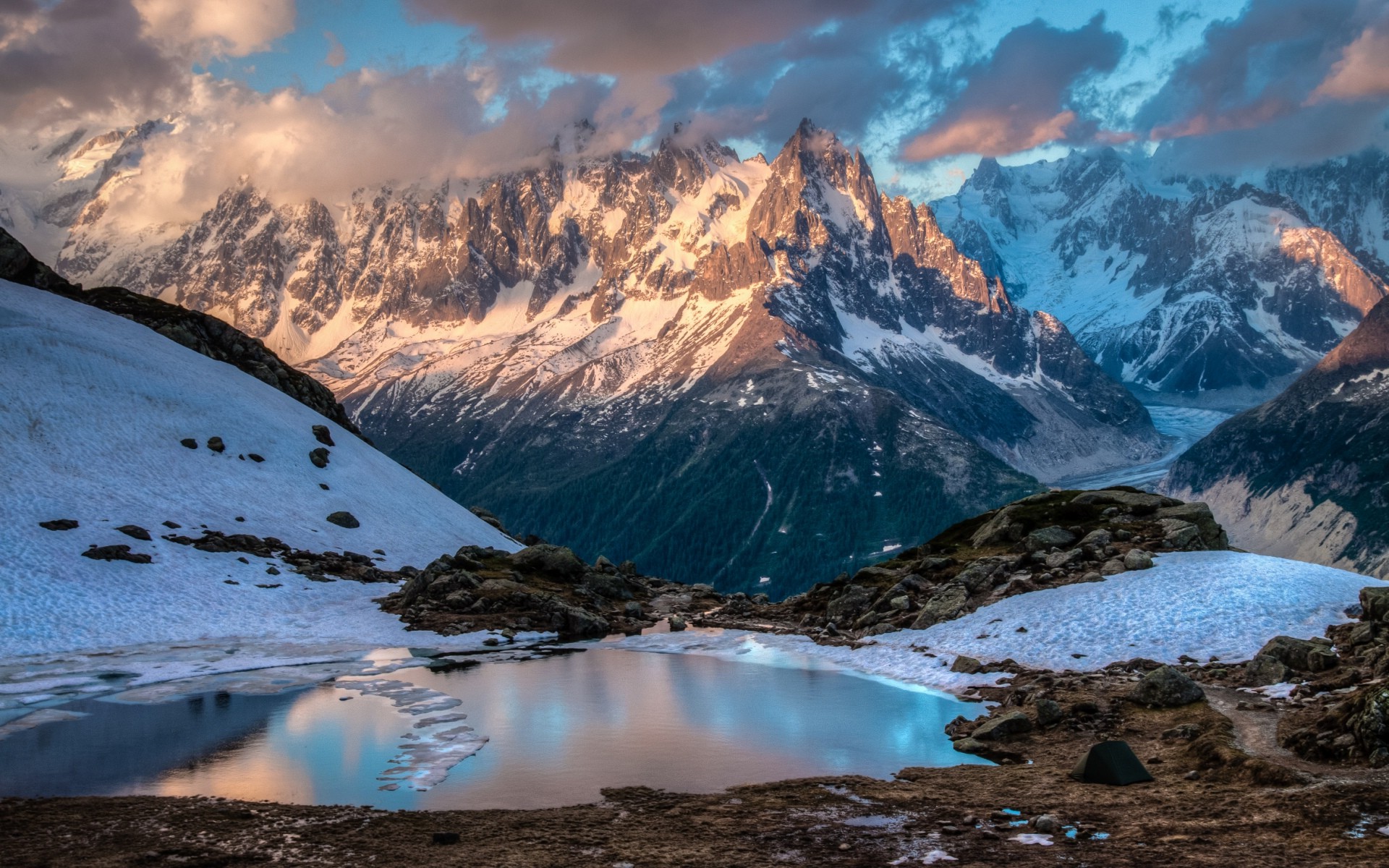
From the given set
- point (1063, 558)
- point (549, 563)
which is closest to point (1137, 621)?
point (1063, 558)

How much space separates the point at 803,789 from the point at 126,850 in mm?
17937

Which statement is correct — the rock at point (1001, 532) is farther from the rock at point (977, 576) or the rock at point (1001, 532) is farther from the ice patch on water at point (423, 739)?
the ice patch on water at point (423, 739)

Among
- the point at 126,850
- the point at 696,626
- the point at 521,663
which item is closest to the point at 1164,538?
the point at 696,626

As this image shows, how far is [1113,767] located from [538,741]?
20057 millimetres

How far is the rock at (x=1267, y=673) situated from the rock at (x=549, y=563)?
5986 centimetres

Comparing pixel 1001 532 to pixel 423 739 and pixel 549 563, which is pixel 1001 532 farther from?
pixel 423 739

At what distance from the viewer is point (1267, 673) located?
142 feet

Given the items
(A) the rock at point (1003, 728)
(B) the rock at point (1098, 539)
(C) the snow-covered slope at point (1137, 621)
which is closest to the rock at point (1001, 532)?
(B) the rock at point (1098, 539)

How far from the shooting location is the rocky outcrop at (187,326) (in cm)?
12269

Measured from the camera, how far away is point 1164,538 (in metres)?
69.4

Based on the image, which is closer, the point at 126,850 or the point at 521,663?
the point at 126,850

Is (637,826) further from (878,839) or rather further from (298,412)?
(298,412)

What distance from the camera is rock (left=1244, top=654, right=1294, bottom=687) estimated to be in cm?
4300

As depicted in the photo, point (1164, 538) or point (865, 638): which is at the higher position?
point (1164, 538)
